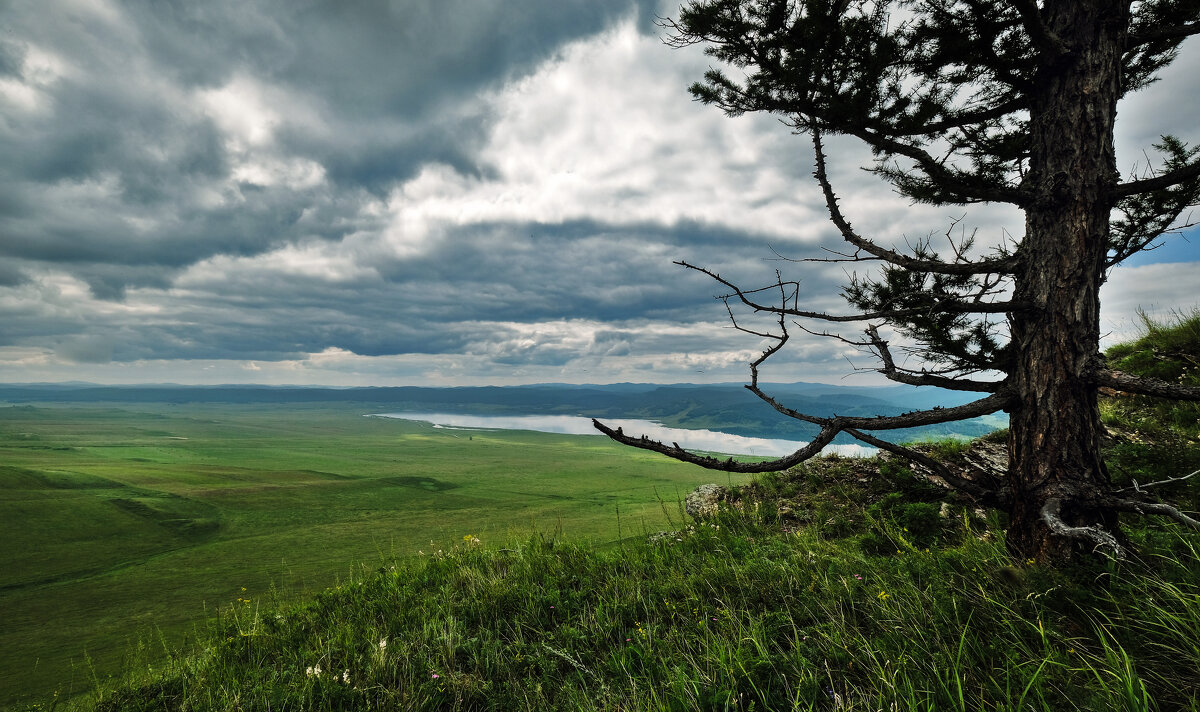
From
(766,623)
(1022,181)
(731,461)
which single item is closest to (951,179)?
(1022,181)

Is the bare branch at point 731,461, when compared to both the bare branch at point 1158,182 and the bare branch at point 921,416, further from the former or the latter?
the bare branch at point 1158,182

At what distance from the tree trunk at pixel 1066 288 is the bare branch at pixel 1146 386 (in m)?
0.11

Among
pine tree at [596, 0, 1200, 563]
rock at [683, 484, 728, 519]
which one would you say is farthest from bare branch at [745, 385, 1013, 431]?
rock at [683, 484, 728, 519]

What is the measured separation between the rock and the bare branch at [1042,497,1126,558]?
226 inches

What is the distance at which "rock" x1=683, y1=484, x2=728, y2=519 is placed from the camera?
8.77m

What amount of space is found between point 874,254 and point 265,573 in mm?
29102

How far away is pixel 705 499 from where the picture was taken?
938 centimetres

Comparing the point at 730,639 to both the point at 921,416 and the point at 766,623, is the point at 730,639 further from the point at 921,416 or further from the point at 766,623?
the point at 921,416

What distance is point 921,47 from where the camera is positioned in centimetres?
423

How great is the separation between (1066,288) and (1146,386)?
0.79m

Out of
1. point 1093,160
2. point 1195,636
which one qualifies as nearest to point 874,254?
point 1093,160

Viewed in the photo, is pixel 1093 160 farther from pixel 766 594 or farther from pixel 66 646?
pixel 66 646

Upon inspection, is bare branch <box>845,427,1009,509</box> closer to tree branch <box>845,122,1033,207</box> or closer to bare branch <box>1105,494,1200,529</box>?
bare branch <box>1105,494,1200,529</box>

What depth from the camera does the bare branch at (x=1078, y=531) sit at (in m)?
2.57
